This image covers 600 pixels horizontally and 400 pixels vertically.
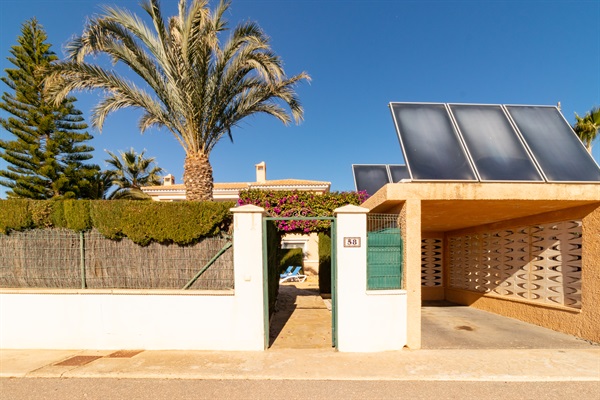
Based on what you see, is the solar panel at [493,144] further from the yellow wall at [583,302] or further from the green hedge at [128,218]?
the green hedge at [128,218]

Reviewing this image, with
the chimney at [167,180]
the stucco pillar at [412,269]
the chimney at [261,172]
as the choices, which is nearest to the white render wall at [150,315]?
the stucco pillar at [412,269]

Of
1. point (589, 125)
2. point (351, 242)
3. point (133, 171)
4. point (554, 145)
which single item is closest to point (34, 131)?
point (133, 171)

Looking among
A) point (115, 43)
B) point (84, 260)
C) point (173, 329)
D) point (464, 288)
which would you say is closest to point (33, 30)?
point (115, 43)

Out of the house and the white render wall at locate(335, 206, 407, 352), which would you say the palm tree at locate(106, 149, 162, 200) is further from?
the white render wall at locate(335, 206, 407, 352)

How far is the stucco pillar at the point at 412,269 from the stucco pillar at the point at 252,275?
2811 mm

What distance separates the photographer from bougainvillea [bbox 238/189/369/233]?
28.0 ft

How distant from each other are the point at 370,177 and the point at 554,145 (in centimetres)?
532

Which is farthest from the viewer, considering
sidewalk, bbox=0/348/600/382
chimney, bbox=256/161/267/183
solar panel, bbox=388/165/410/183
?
chimney, bbox=256/161/267/183

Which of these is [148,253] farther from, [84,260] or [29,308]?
[29,308]

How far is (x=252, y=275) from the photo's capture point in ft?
15.9

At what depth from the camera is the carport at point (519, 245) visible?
16.3 feet

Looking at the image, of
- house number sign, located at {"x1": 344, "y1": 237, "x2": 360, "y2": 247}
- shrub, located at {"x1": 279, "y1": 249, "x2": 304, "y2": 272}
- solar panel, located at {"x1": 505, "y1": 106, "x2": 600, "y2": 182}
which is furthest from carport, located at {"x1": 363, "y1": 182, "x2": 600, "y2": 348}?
shrub, located at {"x1": 279, "y1": 249, "x2": 304, "y2": 272}

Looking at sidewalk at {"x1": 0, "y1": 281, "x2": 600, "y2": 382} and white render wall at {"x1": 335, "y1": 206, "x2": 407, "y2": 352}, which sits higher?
white render wall at {"x1": 335, "y1": 206, "x2": 407, "y2": 352}

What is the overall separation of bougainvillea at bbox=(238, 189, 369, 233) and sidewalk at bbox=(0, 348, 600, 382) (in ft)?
14.4
